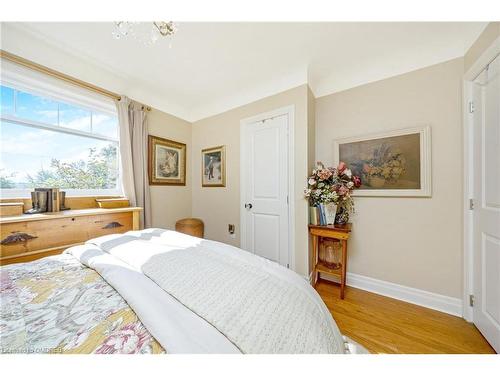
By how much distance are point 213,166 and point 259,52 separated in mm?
1649

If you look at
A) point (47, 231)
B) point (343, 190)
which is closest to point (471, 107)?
point (343, 190)

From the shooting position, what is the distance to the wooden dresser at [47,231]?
1.32 meters

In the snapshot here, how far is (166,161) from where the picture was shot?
2.81 m

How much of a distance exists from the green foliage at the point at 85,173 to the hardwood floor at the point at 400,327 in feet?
9.56

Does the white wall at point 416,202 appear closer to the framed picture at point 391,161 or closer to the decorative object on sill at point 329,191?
the framed picture at point 391,161

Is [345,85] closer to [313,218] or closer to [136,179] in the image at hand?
[313,218]

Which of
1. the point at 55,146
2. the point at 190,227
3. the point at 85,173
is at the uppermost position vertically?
the point at 55,146

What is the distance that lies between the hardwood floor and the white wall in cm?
24

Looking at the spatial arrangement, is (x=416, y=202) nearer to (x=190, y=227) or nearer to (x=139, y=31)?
(x=190, y=227)

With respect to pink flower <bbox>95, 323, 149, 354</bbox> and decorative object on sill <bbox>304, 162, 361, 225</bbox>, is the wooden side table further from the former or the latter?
pink flower <bbox>95, 323, 149, 354</bbox>

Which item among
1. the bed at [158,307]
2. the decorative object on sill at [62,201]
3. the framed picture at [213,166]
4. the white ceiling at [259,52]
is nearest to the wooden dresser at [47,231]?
the decorative object on sill at [62,201]

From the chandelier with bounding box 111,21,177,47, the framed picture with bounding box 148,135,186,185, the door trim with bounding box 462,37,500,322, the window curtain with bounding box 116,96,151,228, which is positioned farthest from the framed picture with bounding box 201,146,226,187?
the door trim with bounding box 462,37,500,322
